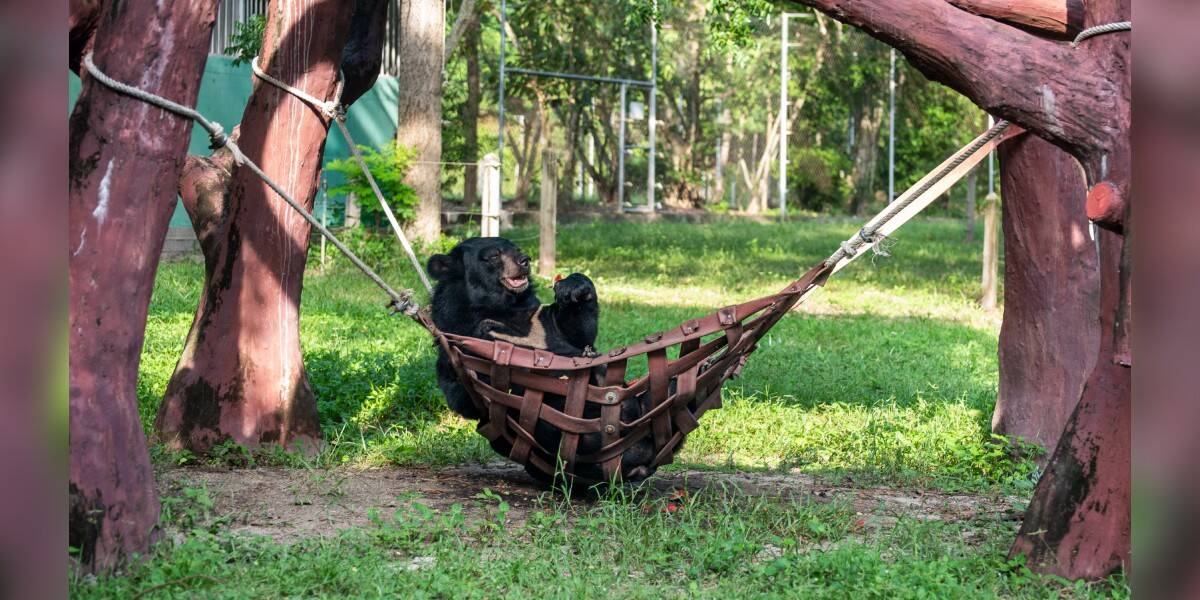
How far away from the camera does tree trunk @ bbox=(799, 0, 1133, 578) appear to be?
147 inches

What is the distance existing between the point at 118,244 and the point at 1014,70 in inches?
116

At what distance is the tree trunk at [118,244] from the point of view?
3654mm

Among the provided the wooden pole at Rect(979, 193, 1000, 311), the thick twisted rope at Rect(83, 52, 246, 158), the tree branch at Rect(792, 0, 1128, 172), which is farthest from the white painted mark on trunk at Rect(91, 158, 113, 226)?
the wooden pole at Rect(979, 193, 1000, 311)

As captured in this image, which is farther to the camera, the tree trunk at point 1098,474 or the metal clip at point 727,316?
the metal clip at point 727,316

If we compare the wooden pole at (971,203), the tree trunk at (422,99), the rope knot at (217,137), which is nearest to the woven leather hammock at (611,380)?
the rope knot at (217,137)

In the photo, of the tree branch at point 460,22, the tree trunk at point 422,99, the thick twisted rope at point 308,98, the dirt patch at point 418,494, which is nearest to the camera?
the dirt patch at point 418,494

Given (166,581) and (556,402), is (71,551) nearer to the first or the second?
(166,581)

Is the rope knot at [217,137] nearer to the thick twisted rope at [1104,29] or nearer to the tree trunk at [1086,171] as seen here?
the tree trunk at [1086,171]

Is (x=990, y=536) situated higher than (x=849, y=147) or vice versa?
(x=849, y=147)

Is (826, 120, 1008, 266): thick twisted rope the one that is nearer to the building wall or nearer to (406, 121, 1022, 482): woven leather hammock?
(406, 121, 1022, 482): woven leather hammock

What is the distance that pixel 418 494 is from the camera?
476cm
